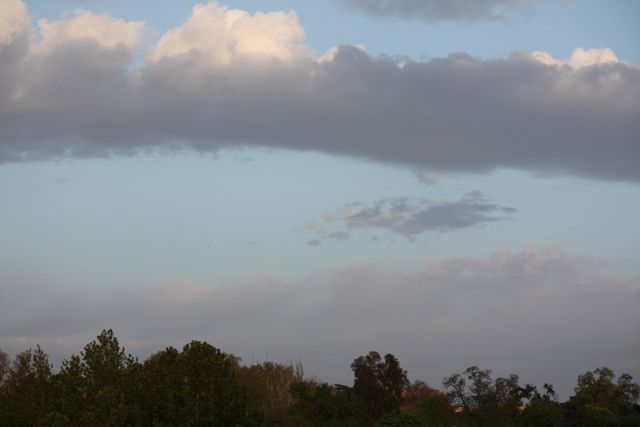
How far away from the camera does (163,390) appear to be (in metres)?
47.7

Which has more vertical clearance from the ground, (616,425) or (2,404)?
(2,404)

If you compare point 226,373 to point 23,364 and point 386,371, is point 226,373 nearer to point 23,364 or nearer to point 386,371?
point 23,364

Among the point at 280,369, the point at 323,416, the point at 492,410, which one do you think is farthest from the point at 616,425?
the point at 280,369

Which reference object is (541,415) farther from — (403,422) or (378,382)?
(403,422)

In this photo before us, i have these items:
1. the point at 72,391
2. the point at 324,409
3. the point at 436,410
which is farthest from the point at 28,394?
the point at 436,410

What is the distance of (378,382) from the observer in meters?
85.9

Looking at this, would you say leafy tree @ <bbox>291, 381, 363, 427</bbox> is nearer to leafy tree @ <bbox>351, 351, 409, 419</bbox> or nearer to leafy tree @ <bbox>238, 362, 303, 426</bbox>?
leafy tree @ <bbox>238, 362, 303, 426</bbox>

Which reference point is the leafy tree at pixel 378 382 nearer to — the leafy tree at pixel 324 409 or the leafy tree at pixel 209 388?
the leafy tree at pixel 324 409

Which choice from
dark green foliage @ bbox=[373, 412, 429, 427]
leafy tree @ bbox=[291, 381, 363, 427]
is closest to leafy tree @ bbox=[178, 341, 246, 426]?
dark green foliage @ bbox=[373, 412, 429, 427]

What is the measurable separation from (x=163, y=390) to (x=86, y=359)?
22.4ft

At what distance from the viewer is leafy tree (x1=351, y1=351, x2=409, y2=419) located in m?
84.8

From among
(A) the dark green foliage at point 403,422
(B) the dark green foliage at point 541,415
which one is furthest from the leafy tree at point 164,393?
(B) the dark green foliage at point 541,415

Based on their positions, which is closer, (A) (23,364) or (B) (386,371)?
(A) (23,364)

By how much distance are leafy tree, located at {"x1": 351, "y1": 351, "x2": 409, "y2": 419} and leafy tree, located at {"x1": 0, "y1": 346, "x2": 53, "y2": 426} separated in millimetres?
Answer: 38914
